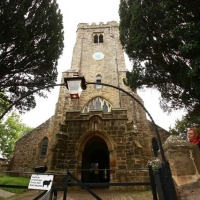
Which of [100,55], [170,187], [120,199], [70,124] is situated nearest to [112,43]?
[100,55]

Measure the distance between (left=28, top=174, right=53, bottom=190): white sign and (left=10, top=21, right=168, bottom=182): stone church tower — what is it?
6.56 metres

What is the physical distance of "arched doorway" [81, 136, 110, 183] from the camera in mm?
13702

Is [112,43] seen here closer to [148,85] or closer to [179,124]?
[179,124]

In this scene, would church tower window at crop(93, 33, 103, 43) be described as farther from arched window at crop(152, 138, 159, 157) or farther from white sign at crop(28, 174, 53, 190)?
white sign at crop(28, 174, 53, 190)

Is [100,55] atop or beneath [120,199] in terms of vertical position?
atop

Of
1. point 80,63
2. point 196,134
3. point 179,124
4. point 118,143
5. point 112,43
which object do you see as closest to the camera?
point 196,134

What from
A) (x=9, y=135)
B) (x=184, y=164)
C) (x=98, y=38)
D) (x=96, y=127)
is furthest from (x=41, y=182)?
(x=9, y=135)

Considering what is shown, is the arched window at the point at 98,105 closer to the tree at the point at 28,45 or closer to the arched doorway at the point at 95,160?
the arched doorway at the point at 95,160

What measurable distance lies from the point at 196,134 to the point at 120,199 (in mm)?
4741

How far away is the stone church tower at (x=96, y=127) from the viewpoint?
414 inches

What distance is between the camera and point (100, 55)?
2473 centimetres

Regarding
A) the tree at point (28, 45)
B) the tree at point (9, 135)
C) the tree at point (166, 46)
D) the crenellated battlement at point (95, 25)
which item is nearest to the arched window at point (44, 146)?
the tree at point (28, 45)

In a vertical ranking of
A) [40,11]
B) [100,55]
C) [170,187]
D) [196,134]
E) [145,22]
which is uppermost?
[100,55]

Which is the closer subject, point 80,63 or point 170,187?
point 170,187
